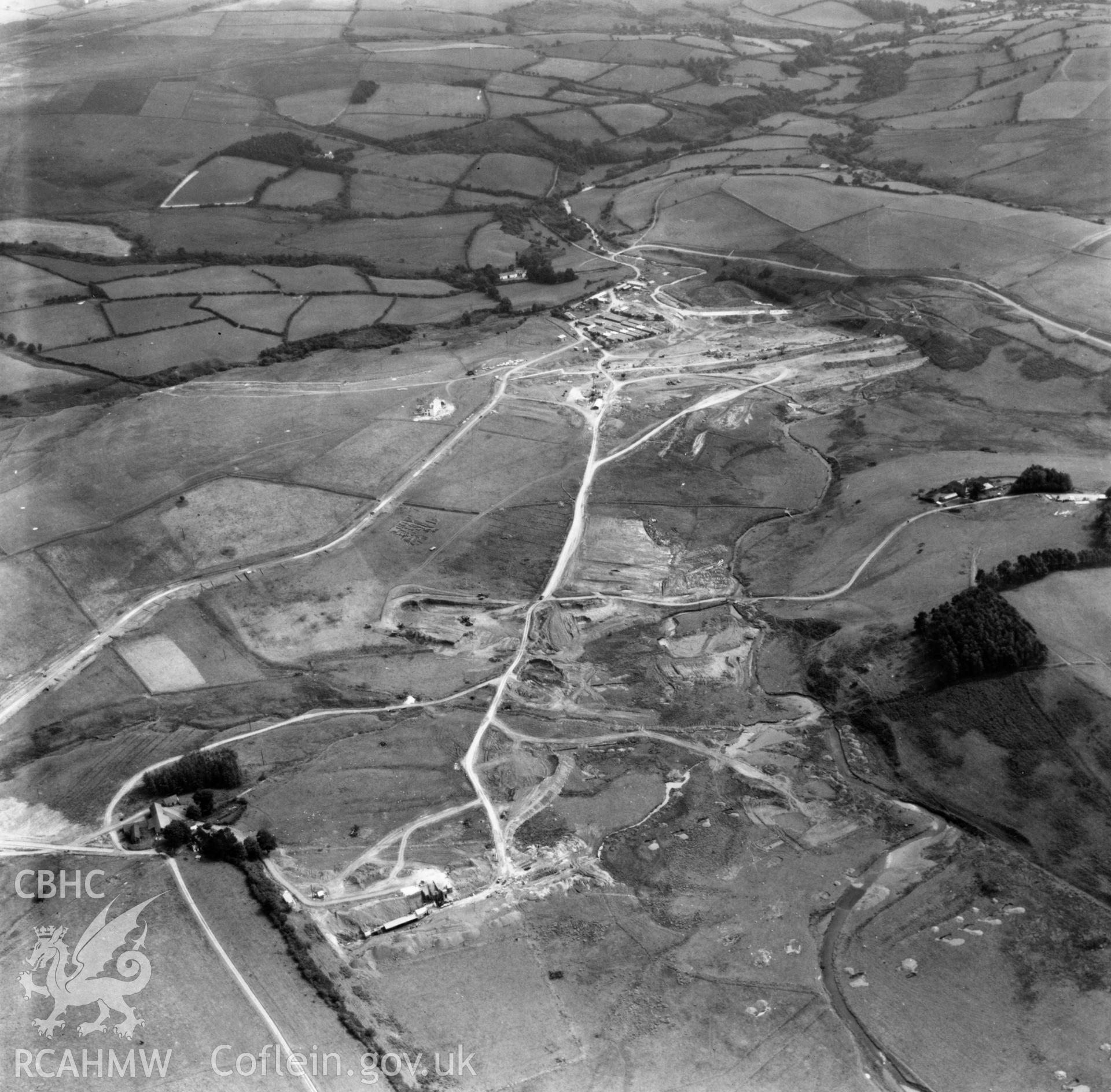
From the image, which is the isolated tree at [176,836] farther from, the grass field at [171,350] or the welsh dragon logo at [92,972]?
the grass field at [171,350]

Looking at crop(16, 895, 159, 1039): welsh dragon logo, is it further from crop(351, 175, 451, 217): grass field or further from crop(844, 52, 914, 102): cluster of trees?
crop(844, 52, 914, 102): cluster of trees

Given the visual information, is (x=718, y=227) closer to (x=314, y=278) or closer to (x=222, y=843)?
(x=314, y=278)

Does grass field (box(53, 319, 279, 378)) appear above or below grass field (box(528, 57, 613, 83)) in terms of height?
below

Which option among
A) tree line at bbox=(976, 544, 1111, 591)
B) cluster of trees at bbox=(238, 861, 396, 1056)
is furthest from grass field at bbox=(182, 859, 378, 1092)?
tree line at bbox=(976, 544, 1111, 591)

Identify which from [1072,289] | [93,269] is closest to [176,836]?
[93,269]

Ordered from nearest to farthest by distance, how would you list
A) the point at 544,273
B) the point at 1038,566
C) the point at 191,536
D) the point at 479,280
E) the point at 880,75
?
the point at 1038,566
the point at 191,536
the point at 479,280
the point at 544,273
the point at 880,75

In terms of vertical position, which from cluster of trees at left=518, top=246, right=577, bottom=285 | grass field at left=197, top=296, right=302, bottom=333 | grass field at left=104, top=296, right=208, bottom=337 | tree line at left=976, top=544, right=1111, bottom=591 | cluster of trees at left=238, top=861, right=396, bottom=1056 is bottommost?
cluster of trees at left=238, top=861, right=396, bottom=1056
